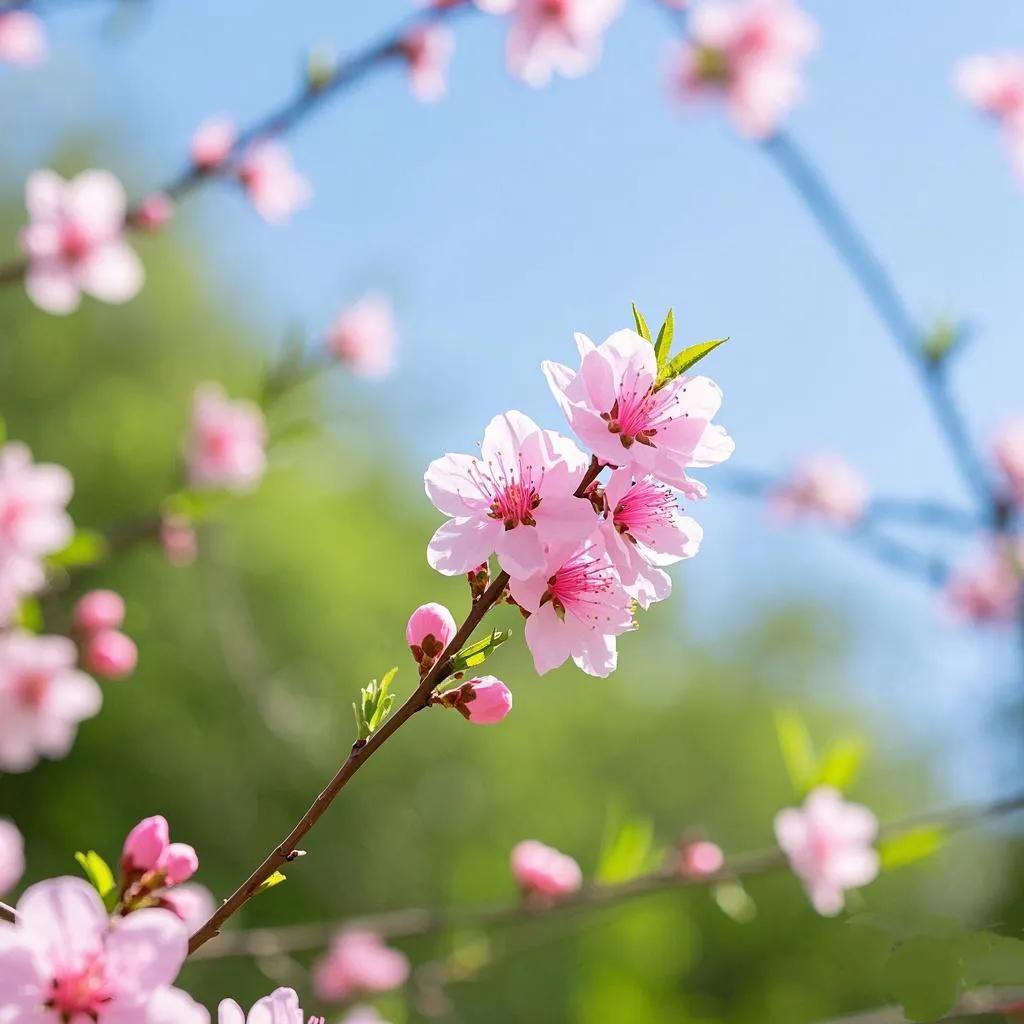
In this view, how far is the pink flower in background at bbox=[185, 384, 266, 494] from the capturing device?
245 centimetres

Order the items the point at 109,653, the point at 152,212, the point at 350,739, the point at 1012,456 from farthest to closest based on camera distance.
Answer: the point at 350,739
the point at 1012,456
the point at 152,212
the point at 109,653

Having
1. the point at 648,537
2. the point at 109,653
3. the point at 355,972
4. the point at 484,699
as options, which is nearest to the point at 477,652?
the point at 484,699

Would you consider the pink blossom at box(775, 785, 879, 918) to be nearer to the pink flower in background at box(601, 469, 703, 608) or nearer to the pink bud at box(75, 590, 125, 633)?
the pink flower in background at box(601, 469, 703, 608)

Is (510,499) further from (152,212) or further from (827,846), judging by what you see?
(152,212)

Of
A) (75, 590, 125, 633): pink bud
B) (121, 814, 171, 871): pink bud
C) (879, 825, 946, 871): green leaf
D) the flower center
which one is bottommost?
the flower center

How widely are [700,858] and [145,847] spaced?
4.07ft

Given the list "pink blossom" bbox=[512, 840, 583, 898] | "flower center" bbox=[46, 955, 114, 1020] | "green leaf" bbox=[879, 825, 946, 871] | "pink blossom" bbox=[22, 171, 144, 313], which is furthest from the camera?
"pink blossom" bbox=[22, 171, 144, 313]

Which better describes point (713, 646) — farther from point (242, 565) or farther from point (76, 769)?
point (76, 769)

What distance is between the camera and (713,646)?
→ 10.7m

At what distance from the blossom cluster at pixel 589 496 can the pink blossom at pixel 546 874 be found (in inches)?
39.5

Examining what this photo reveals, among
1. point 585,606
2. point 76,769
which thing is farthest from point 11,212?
point 585,606

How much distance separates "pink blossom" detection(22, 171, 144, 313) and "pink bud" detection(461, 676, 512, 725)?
5.02ft

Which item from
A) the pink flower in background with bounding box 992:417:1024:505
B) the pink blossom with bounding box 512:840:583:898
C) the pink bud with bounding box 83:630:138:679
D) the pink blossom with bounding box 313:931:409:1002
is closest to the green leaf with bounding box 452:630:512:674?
the pink blossom with bounding box 512:840:583:898

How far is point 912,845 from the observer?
1.62 meters
